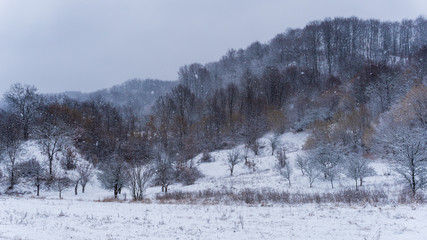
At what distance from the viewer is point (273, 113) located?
6269 centimetres

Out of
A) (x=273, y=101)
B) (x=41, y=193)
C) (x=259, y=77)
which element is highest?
(x=259, y=77)

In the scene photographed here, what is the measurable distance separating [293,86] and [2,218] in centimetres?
7266

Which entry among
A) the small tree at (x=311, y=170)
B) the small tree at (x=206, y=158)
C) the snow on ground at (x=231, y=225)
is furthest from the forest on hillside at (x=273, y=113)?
the snow on ground at (x=231, y=225)

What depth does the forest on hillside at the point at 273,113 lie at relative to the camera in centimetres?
3759

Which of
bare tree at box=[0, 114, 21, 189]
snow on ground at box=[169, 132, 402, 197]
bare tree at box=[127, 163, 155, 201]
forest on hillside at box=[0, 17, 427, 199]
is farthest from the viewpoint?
forest on hillside at box=[0, 17, 427, 199]

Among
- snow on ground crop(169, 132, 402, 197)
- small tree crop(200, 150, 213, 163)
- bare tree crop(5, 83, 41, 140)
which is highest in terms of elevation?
bare tree crop(5, 83, 41, 140)

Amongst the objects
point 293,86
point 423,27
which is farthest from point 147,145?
point 423,27

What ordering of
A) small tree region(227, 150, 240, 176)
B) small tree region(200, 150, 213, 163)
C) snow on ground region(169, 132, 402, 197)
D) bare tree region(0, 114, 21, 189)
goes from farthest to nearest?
1. small tree region(200, 150, 213, 163)
2. small tree region(227, 150, 240, 176)
3. bare tree region(0, 114, 21, 189)
4. snow on ground region(169, 132, 402, 197)

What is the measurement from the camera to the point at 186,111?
3061 inches

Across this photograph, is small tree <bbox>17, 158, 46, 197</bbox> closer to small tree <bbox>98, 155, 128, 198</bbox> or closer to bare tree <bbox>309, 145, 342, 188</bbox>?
small tree <bbox>98, 155, 128, 198</bbox>

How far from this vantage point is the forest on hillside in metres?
37.6

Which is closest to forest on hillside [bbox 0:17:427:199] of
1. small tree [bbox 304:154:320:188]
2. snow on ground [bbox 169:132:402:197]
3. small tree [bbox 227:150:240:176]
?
small tree [bbox 304:154:320:188]

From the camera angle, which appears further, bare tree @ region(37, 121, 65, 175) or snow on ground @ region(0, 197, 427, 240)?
bare tree @ region(37, 121, 65, 175)

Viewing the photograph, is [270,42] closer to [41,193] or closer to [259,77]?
[259,77]
